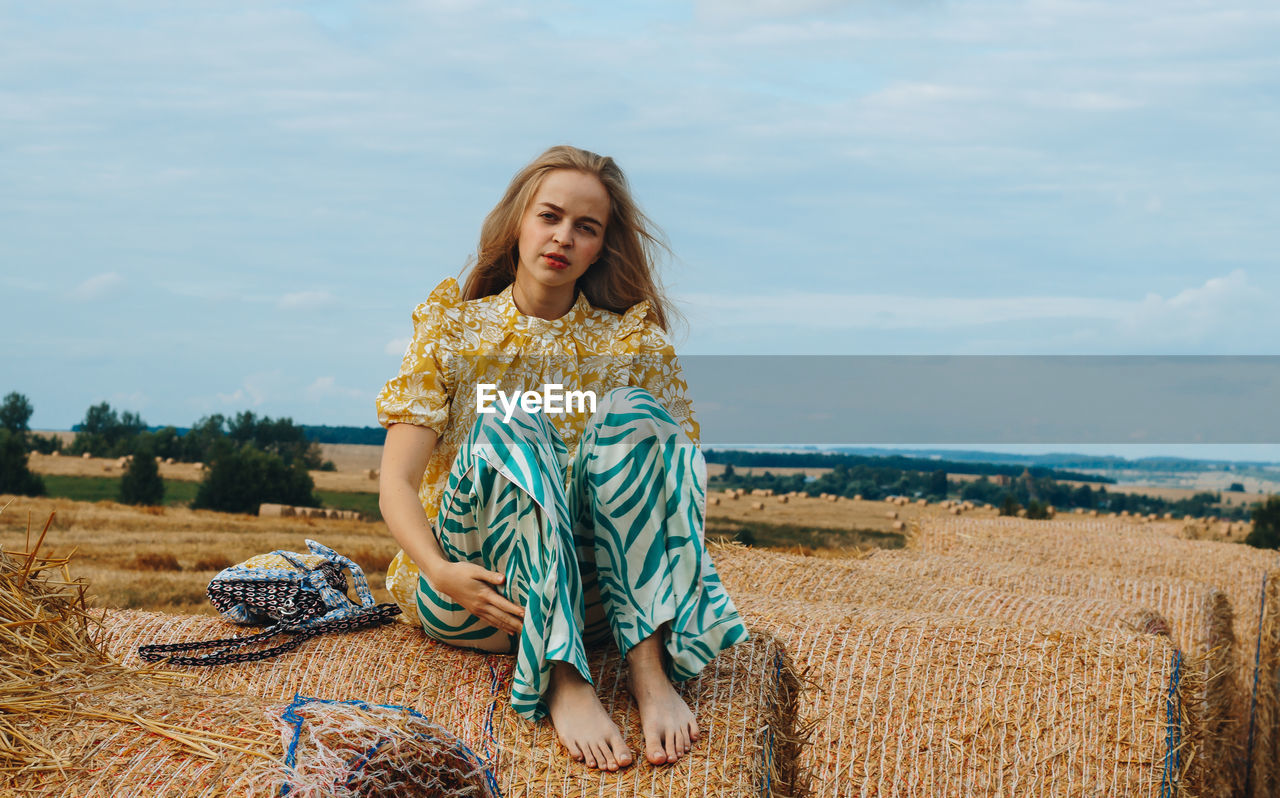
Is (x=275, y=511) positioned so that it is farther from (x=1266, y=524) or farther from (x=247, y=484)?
(x=1266, y=524)

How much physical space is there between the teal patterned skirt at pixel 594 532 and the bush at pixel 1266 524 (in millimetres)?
10481

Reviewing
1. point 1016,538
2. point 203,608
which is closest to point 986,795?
point 1016,538

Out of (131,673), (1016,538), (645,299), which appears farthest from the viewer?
(1016,538)

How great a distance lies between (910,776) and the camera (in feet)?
10.0

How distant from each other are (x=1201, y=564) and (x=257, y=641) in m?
4.81

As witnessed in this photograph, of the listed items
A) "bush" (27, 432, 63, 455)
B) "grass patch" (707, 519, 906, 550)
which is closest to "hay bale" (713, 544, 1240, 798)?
"grass patch" (707, 519, 906, 550)

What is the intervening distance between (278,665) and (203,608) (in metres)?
4.87

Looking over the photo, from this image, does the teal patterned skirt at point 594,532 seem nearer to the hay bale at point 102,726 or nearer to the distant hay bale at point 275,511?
the hay bale at point 102,726

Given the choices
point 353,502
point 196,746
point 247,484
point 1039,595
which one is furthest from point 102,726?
point 247,484

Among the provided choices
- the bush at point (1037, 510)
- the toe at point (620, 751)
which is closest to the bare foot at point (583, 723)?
the toe at point (620, 751)

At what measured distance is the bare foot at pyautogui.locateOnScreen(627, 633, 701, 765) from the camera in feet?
7.11

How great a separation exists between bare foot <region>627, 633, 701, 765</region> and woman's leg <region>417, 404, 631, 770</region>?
7cm

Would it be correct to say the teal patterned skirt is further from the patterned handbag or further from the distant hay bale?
the distant hay bale

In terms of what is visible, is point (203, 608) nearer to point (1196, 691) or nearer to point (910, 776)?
point (910, 776)
